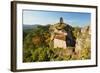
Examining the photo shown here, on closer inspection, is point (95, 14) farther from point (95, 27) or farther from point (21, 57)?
point (21, 57)

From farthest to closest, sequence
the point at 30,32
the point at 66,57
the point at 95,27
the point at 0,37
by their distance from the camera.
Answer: the point at 95,27 < the point at 66,57 < the point at 30,32 < the point at 0,37

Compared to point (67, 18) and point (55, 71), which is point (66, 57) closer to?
point (55, 71)

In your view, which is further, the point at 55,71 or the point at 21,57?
the point at 55,71

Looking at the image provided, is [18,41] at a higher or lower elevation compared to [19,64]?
higher

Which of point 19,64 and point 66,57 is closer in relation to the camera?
point 19,64

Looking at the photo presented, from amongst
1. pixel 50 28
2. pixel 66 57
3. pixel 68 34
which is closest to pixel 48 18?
pixel 50 28

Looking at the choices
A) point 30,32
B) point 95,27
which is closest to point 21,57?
point 30,32

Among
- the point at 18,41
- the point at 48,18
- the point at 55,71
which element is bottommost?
the point at 55,71

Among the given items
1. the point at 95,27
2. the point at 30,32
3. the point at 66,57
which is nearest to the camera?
the point at 30,32

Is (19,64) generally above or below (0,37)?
below
